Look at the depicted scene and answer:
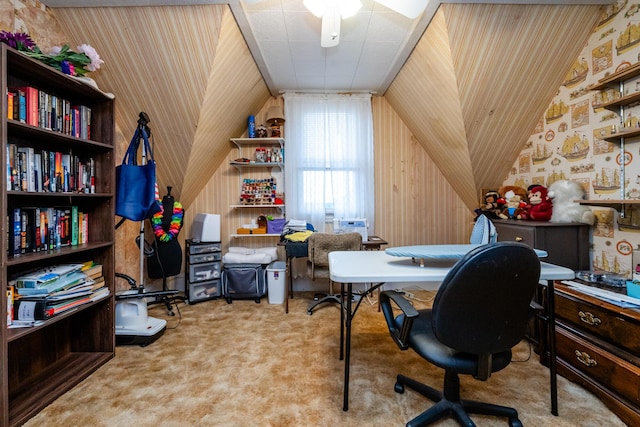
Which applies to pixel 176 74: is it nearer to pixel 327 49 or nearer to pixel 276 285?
pixel 327 49

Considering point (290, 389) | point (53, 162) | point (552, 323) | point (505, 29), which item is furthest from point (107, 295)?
point (505, 29)

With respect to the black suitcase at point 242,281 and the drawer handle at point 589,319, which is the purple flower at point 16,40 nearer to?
the black suitcase at point 242,281

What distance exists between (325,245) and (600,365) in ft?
6.42

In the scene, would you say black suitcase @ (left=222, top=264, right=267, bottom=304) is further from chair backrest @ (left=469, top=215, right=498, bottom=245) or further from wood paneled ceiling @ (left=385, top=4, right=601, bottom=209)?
wood paneled ceiling @ (left=385, top=4, right=601, bottom=209)

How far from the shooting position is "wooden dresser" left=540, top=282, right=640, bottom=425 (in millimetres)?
1354

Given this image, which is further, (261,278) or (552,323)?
(261,278)

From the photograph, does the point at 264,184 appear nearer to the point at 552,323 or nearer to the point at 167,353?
the point at 167,353

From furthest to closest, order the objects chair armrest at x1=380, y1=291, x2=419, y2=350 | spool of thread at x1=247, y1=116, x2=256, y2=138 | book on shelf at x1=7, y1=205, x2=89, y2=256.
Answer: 1. spool of thread at x1=247, y1=116, x2=256, y2=138
2. book on shelf at x1=7, y1=205, x2=89, y2=256
3. chair armrest at x1=380, y1=291, x2=419, y2=350

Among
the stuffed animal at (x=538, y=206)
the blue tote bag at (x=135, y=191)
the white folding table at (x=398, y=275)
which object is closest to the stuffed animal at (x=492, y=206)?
the stuffed animal at (x=538, y=206)

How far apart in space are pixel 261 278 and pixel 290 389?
161 cm

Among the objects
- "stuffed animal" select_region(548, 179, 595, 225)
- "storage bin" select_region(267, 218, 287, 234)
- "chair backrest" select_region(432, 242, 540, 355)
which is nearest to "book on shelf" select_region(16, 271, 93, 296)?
"storage bin" select_region(267, 218, 287, 234)

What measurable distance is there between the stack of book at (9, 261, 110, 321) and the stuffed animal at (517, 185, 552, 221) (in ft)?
11.1

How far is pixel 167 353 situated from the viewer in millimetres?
2053

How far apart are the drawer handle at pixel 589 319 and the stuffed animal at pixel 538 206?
3.15 feet
